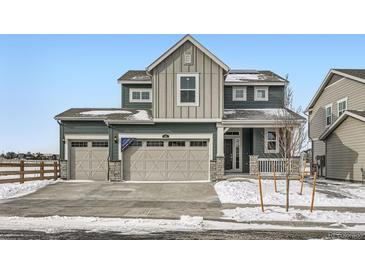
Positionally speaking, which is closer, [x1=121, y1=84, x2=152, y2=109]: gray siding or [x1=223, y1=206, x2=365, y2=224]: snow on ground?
[x1=223, y1=206, x2=365, y2=224]: snow on ground

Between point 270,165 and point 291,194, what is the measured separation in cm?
523

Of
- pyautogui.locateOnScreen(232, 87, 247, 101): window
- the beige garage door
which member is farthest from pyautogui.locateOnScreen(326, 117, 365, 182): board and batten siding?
the beige garage door

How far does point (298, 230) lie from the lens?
9367mm

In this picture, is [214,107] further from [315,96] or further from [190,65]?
[315,96]

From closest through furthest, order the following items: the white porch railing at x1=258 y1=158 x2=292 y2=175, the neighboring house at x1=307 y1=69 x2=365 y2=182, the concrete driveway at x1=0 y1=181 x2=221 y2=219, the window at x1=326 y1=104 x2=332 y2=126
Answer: the concrete driveway at x1=0 y1=181 x2=221 y2=219, the neighboring house at x1=307 y1=69 x2=365 y2=182, the white porch railing at x1=258 y1=158 x2=292 y2=175, the window at x1=326 y1=104 x2=332 y2=126

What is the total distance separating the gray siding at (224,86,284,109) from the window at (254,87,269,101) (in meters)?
0.19

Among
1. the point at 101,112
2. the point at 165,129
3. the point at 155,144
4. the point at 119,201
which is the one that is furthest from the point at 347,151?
the point at 101,112

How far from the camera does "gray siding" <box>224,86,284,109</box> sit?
23.5m

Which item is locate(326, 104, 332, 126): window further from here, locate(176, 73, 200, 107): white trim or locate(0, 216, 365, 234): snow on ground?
locate(0, 216, 365, 234): snow on ground

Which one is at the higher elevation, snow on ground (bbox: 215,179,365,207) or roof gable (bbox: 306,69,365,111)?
roof gable (bbox: 306,69,365,111)

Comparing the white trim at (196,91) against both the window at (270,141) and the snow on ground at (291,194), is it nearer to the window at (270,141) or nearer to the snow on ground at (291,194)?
the window at (270,141)

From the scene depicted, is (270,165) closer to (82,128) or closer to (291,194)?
(291,194)

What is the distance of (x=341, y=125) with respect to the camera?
21141mm

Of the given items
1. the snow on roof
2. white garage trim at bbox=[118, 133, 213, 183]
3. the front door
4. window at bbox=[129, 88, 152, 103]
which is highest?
window at bbox=[129, 88, 152, 103]
